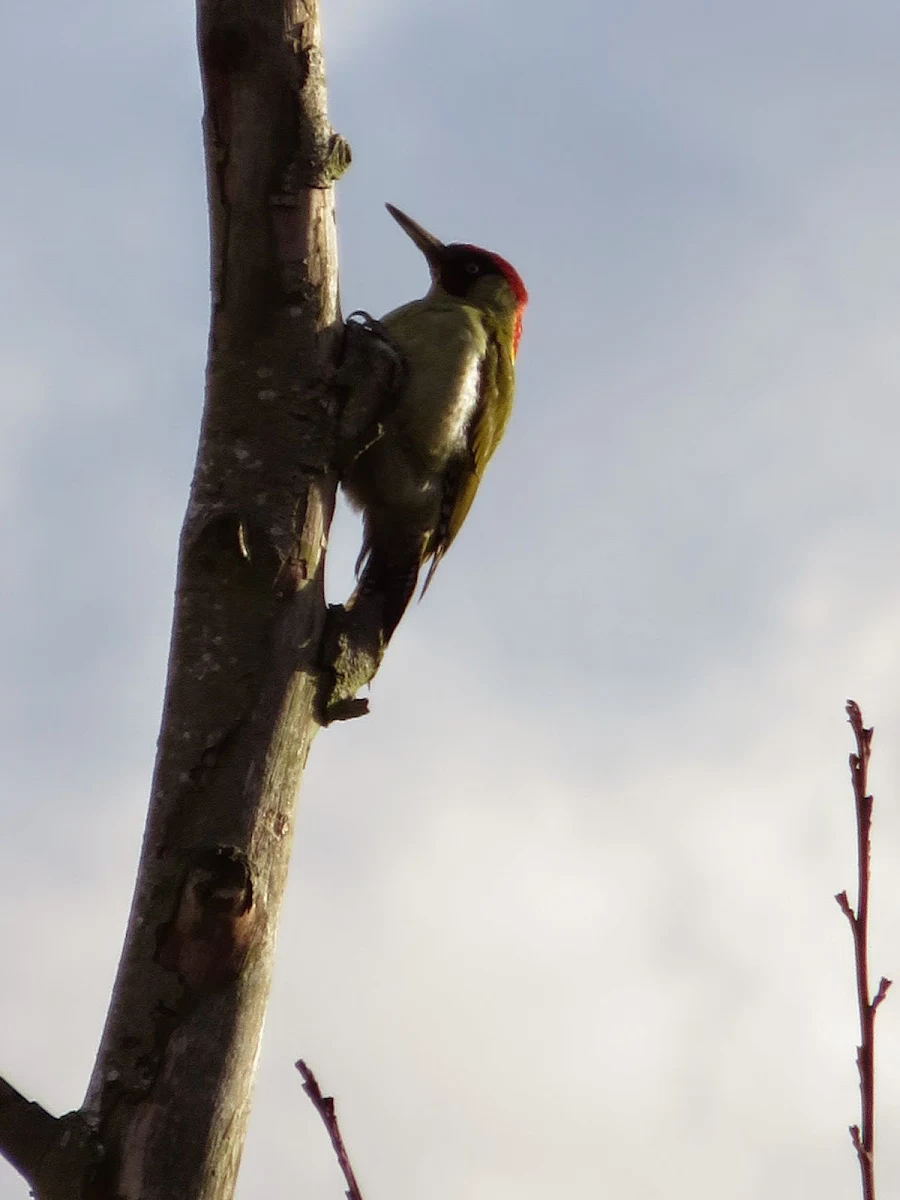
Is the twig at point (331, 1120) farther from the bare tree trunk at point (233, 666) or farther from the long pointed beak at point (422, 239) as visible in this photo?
the long pointed beak at point (422, 239)

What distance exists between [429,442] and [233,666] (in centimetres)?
166

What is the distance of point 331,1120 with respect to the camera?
1.66 meters

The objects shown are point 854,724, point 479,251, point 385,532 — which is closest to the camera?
point 854,724

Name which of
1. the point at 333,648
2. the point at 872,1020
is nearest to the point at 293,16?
the point at 333,648

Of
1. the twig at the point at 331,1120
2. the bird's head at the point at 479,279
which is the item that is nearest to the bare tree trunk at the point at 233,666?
the twig at the point at 331,1120

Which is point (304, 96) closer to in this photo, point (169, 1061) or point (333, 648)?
point (333, 648)

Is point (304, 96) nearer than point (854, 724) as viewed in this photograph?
No

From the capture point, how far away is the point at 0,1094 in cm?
204

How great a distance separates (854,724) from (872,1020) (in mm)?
348

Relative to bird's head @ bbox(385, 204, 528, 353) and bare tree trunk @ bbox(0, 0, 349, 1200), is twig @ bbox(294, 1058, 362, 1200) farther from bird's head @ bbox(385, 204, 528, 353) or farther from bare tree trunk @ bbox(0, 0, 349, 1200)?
bird's head @ bbox(385, 204, 528, 353)

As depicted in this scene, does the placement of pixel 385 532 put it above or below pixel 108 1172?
above

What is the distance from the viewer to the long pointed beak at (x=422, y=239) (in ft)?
19.0

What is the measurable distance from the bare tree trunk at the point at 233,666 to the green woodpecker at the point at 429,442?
2.32 feet

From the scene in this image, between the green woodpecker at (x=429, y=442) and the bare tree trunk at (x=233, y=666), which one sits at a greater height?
the green woodpecker at (x=429, y=442)
